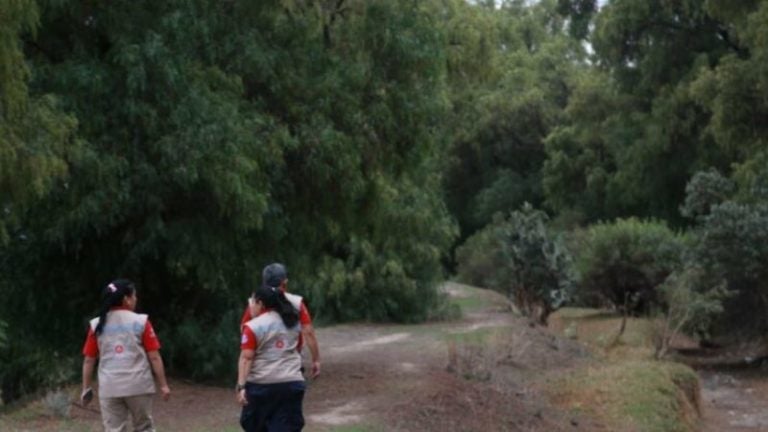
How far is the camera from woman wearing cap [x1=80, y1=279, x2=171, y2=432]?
10.9 metres

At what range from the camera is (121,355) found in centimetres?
1093

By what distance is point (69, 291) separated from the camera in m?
19.6

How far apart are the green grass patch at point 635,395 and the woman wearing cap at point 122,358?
27.5 ft

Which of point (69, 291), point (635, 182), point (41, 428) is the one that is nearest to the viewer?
point (41, 428)

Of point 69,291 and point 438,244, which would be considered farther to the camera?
point 438,244

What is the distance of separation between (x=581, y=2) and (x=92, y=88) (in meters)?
33.0

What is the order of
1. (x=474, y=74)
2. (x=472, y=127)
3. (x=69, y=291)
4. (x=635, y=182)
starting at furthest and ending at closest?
(x=472, y=127) → (x=635, y=182) → (x=474, y=74) → (x=69, y=291)

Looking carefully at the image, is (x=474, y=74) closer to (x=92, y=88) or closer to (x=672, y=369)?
(x=672, y=369)

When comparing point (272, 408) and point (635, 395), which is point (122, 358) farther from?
point (635, 395)

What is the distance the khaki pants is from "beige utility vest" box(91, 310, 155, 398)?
91 millimetres

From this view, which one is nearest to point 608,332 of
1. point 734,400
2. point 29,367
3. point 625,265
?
point 625,265

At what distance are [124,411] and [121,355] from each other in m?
0.56

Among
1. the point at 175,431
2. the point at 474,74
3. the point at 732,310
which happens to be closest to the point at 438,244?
the point at 732,310

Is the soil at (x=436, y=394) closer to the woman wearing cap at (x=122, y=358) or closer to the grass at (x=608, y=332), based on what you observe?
the grass at (x=608, y=332)
